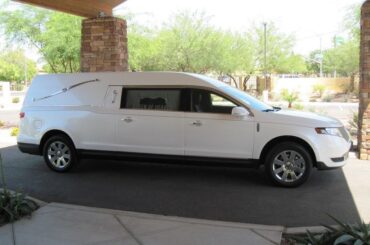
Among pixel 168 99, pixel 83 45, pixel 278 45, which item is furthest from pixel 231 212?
pixel 278 45

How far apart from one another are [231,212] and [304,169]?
1.93 metres

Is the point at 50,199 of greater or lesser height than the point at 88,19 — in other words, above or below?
below

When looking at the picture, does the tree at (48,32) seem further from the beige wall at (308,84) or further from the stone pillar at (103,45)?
the beige wall at (308,84)

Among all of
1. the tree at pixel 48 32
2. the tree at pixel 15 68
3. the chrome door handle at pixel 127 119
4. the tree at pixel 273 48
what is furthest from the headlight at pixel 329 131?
the tree at pixel 15 68

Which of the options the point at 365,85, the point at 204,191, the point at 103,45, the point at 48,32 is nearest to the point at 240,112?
the point at 204,191

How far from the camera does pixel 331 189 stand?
7.61 metres

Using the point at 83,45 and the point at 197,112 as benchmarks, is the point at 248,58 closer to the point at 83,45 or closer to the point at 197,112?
the point at 83,45

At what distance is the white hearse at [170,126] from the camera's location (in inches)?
304

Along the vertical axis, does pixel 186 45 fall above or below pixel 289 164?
above

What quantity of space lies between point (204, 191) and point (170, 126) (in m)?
1.44

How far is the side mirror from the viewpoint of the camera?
785 centimetres

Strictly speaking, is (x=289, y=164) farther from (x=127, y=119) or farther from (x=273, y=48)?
(x=273, y=48)

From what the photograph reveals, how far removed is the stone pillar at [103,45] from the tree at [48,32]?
6802mm

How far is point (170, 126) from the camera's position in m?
8.34
